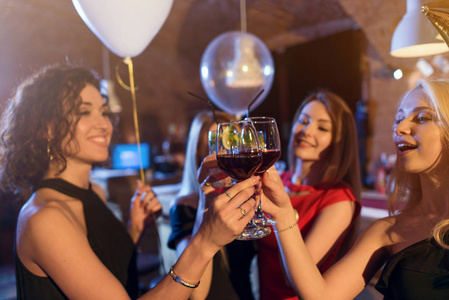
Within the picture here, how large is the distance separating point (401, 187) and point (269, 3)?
393 cm

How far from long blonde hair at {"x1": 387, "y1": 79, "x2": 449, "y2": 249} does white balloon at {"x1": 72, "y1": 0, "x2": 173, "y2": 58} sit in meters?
1.09

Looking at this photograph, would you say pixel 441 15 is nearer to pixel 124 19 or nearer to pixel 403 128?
pixel 403 128

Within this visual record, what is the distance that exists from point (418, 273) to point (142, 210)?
1.19 meters

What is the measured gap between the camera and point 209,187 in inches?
45.6

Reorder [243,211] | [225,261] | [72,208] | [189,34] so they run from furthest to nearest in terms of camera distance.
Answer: [189,34], [225,261], [72,208], [243,211]

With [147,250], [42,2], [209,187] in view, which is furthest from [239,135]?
[147,250]

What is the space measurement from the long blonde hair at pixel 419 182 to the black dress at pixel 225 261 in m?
0.68

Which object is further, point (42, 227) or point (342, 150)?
point (342, 150)

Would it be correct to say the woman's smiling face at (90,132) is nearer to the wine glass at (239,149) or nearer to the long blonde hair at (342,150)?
the wine glass at (239,149)

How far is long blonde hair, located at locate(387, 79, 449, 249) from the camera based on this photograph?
1.03 m

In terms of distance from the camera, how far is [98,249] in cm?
130

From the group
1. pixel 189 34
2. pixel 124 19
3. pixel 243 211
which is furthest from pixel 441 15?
pixel 189 34

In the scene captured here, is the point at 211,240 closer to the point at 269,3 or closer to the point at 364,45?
the point at 269,3

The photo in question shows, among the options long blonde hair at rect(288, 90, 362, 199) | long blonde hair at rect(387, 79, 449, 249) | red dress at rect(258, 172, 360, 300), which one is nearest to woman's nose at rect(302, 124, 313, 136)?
long blonde hair at rect(288, 90, 362, 199)
